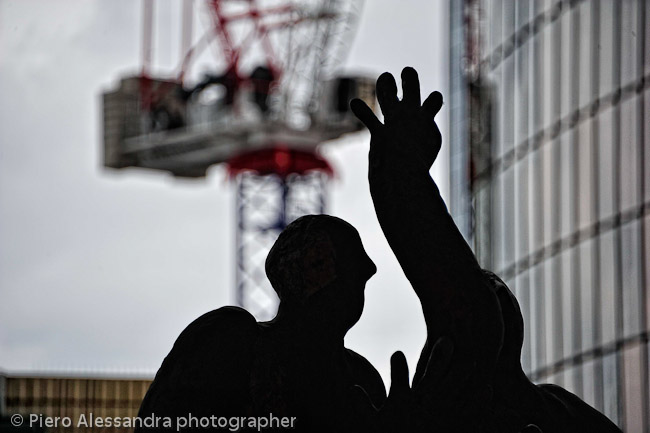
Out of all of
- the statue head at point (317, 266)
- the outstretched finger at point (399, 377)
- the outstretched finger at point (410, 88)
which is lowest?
the outstretched finger at point (399, 377)

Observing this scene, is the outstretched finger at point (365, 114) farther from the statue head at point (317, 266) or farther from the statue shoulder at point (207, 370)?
the statue shoulder at point (207, 370)

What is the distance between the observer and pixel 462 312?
817cm

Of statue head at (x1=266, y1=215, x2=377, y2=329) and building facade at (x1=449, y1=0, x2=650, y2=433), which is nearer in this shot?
statue head at (x1=266, y1=215, x2=377, y2=329)

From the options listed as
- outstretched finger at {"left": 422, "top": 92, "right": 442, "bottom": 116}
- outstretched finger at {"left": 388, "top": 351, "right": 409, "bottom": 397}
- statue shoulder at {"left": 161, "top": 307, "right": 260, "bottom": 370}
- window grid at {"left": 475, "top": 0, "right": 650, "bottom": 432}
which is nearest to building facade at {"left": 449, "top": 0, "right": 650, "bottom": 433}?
window grid at {"left": 475, "top": 0, "right": 650, "bottom": 432}

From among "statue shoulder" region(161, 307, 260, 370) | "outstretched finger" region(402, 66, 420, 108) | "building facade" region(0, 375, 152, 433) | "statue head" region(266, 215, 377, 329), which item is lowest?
"building facade" region(0, 375, 152, 433)

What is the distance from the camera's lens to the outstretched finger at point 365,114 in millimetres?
8281

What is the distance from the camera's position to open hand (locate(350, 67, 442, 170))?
328 inches

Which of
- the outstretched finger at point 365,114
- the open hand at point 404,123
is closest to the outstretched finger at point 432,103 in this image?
the open hand at point 404,123

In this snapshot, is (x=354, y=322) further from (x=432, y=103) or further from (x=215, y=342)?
(x=432, y=103)

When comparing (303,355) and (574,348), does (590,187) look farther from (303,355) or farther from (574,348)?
(303,355)

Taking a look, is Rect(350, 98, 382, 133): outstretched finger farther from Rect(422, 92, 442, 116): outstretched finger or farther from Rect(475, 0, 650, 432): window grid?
Rect(475, 0, 650, 432): window grid

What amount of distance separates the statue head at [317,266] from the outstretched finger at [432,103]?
661mm

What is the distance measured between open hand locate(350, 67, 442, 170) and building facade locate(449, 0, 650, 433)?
71.5ft

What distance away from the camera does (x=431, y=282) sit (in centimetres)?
820
